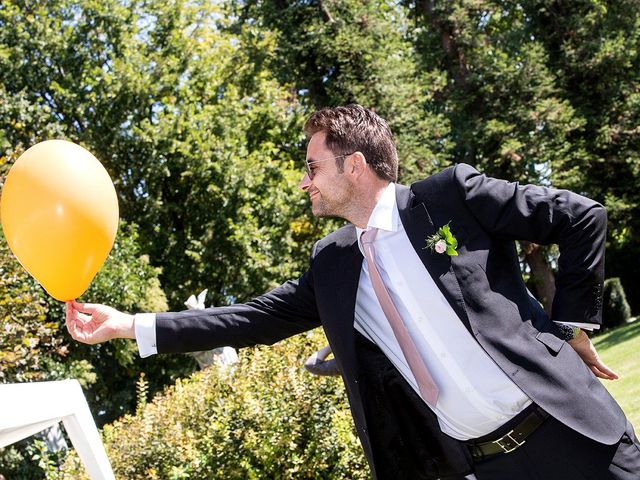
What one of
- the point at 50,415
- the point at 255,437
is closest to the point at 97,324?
the point at 50,415

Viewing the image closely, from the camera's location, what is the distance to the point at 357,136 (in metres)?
3.09

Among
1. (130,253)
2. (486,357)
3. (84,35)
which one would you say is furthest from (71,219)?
(84,35)

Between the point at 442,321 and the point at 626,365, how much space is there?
9678 mm

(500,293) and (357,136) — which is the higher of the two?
(357,136)

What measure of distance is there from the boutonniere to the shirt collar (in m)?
0.25

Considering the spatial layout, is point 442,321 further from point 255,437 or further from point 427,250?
point 255,437

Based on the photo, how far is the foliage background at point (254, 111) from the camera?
16453 millimetres

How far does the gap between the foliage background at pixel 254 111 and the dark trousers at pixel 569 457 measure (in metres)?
12.6

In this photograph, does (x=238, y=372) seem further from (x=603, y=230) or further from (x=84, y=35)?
(x=84, y=35)

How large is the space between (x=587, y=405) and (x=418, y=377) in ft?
2.00

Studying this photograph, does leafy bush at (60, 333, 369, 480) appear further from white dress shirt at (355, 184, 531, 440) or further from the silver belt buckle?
the silver belt buckle

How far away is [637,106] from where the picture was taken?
19719mm

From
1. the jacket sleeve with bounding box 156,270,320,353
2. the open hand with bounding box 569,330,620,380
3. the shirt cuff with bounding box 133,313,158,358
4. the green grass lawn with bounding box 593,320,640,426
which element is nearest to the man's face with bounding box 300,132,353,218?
the jacket sleeve with bounding box 156,270,320,353

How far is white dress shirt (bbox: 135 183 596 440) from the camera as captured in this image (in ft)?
8.73
